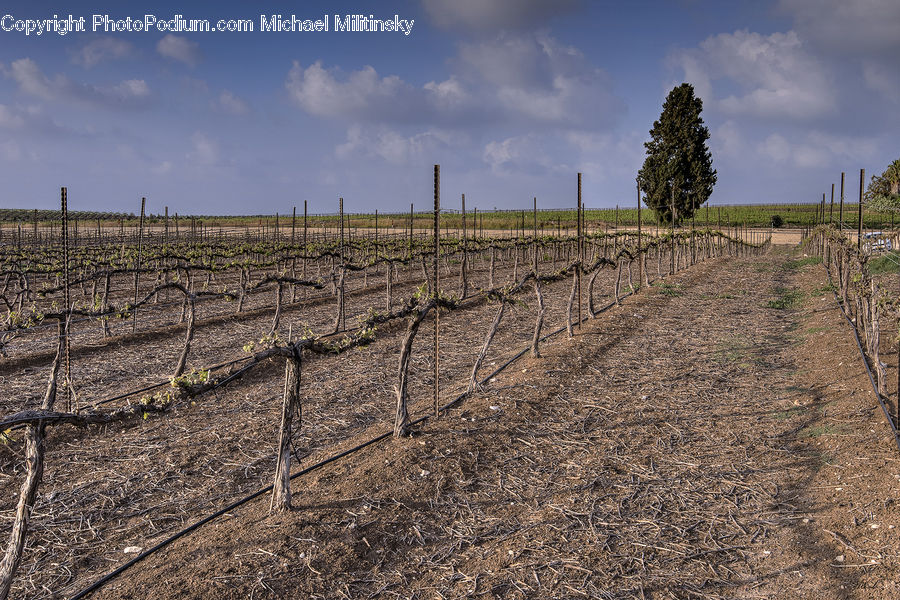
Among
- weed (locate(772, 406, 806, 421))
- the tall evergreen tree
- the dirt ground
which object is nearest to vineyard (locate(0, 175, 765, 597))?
the dirt ground

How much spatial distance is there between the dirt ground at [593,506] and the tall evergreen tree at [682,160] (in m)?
40.3

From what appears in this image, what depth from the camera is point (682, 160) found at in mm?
46812

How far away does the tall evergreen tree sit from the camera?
1822 inches

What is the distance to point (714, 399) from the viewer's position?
332 inches

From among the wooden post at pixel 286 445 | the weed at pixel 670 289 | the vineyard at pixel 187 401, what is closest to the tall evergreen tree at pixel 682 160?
the weed at pixel 670 289

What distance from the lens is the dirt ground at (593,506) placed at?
14.2 ft

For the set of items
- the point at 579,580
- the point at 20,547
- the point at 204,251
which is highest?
the point at 204,251

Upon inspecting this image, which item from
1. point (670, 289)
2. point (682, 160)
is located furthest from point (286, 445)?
point (682, 160)

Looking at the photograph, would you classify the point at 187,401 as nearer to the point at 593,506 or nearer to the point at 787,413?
the point at 593,506

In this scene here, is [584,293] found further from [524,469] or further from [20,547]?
[20,547]

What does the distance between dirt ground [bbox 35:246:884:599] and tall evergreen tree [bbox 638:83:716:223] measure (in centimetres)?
4032

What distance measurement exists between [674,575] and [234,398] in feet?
21.3

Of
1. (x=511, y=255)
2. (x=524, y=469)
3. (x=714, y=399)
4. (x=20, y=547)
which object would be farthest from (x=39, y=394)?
(x=511, y=255)

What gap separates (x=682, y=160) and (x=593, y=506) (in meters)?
46.4
